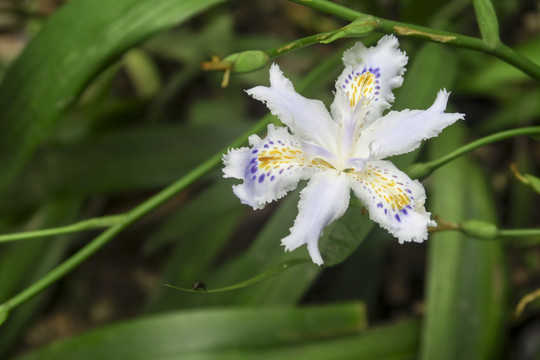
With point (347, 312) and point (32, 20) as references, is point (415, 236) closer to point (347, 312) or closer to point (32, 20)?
point (347, 312)

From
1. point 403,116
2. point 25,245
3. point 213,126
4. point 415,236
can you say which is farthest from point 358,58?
point 25,245

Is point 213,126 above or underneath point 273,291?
above

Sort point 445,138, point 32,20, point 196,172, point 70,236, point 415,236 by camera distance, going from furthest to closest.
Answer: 1. point 32,20
2. point 70,236
3. point 445,138
4. point 196,172
5. point 415,236

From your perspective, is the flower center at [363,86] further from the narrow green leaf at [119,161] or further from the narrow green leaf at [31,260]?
the narrow green leaf at [31,260]

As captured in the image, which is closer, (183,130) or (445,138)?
(445,138)

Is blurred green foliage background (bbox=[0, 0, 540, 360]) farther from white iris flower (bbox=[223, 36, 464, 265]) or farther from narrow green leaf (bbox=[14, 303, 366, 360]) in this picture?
white iris flower (bbox=[223, 36, 464, 265])

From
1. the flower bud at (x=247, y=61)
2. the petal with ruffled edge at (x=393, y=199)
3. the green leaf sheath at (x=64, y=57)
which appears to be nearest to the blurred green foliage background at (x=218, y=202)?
the green leaf sheath at (x=64, y=57)
